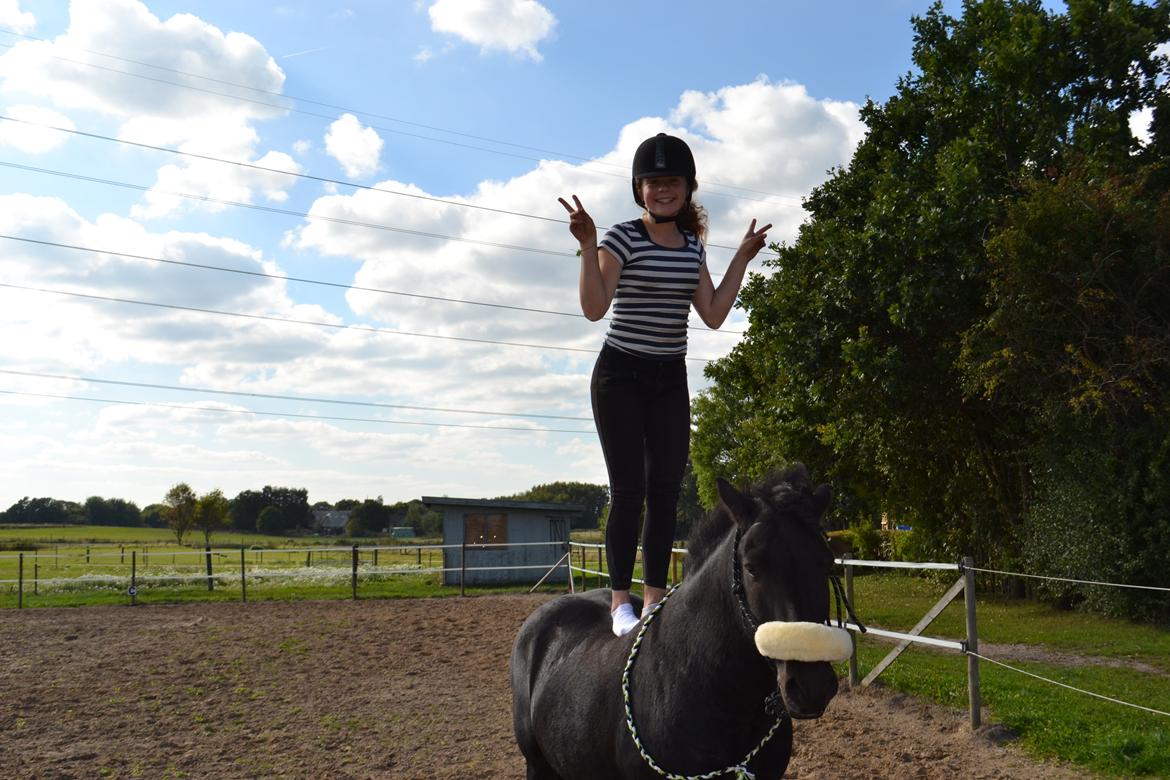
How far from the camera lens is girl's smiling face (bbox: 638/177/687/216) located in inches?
126

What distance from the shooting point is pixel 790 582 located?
2.03 m

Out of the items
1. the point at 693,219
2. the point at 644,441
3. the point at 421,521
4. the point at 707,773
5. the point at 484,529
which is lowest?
the point at 421,521

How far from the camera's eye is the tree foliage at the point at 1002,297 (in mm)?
13273

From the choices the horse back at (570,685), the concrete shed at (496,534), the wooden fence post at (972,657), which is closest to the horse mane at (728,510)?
the horse back at (570,685)

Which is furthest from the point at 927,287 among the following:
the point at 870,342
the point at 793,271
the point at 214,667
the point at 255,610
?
the point at 255,610

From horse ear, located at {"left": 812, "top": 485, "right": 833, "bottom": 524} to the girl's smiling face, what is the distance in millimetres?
1373

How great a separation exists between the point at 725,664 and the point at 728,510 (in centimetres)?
40

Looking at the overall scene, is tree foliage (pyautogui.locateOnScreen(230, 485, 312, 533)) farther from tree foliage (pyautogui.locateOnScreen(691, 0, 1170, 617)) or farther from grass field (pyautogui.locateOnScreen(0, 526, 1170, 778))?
tree foliage (pyautogui.locateOnScreen(691, 0, 1170, 617))

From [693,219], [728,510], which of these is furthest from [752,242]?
[728,510]

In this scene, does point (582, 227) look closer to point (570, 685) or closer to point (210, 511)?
point (570, 685)

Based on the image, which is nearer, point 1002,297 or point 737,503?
point 737,503

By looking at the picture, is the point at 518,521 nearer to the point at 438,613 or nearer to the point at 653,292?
the point at 438,613

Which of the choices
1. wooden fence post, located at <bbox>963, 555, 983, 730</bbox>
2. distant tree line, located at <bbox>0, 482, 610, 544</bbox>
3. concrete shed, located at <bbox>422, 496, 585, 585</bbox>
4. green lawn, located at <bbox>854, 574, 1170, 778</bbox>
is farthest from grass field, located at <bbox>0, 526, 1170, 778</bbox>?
distant tree line, located at <bbox>0, 482, 610, 544</bbox>

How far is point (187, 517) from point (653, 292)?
55325mm
